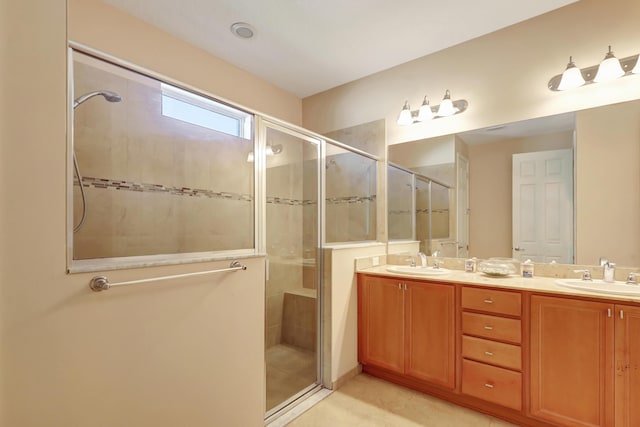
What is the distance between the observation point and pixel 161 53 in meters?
2.29

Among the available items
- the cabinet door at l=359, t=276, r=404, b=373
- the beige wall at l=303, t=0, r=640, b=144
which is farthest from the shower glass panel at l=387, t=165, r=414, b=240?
the cabinet door at l=359, t=276, r=404, b=373

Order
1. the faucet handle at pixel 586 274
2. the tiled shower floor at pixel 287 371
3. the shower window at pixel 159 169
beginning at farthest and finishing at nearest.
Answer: the tiled shower floor at pixel 287 371, the faucet handle at pixel 586 274, the shower window at pixel 159 169

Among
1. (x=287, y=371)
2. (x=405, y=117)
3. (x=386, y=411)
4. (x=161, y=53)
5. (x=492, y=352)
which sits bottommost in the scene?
(x=386, y=411)

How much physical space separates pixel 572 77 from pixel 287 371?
2867mm

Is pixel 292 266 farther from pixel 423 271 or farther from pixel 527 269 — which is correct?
pixel 527 269

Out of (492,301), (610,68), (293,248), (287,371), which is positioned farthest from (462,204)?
(287,371)

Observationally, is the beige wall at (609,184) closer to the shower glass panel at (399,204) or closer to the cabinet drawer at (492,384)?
the cabinet drawer at (492,384)

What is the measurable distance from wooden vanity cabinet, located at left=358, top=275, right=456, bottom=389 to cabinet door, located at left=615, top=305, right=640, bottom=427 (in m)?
0.81

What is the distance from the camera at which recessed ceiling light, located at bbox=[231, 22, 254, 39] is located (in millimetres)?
2239

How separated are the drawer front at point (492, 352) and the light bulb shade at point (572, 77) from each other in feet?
5.78

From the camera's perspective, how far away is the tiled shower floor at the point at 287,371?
2.07 meters

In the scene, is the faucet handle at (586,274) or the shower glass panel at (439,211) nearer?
the faucet handle at (586,274)

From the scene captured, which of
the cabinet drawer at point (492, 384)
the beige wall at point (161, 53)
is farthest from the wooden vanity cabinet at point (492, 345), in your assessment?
the beige wall at point (161, 53)

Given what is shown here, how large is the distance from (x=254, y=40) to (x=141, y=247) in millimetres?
1799
